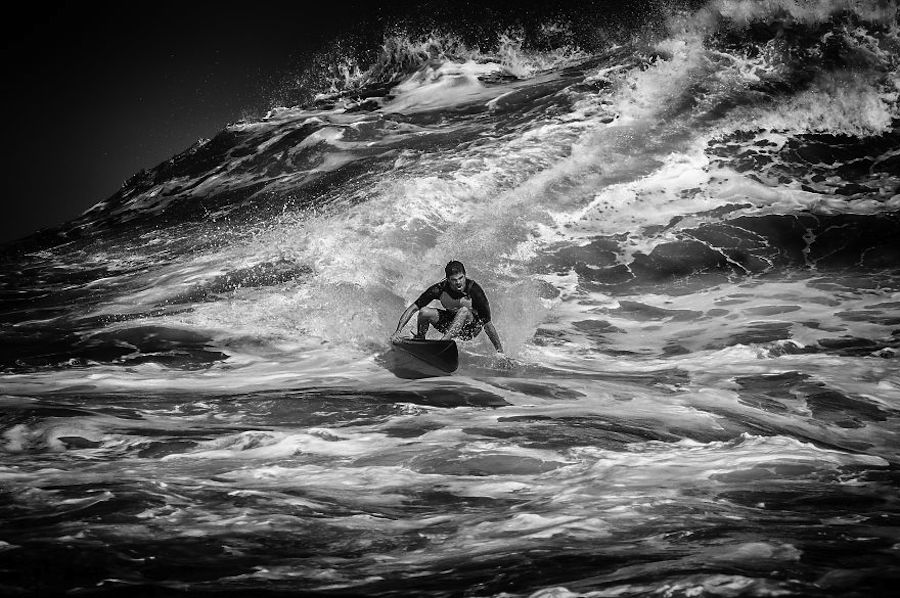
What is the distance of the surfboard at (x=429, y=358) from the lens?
833 cm

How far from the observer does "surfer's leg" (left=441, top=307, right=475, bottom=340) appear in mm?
9203

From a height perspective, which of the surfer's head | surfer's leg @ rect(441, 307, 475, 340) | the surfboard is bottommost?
the surfboard

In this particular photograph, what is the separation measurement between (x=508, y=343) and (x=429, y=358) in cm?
200

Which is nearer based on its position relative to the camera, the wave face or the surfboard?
the wave face

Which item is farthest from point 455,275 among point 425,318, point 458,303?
point 425,318

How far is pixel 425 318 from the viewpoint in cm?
925

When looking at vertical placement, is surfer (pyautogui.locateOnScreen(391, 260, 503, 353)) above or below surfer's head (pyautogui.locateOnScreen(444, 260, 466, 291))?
below

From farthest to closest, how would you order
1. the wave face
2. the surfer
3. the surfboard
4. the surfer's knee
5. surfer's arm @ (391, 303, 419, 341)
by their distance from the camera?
1. the surfer's knee
2. the surfer
3. surfer's arm @ (391, 303, 419, 341)
4. the surfboard
5. the wave face

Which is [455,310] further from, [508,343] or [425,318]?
[508,343]

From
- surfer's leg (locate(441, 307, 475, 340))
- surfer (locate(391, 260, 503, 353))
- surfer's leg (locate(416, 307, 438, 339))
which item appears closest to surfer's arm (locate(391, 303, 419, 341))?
surfer (locate(391, 260, 503, 353))

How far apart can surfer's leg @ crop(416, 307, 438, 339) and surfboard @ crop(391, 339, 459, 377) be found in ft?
2.19

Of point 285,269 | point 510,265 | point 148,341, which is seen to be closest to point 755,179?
point 510,265

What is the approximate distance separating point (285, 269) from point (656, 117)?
978cm

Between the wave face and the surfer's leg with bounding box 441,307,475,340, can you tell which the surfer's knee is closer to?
the surfer's leg with bounding box 441,307,475,340
